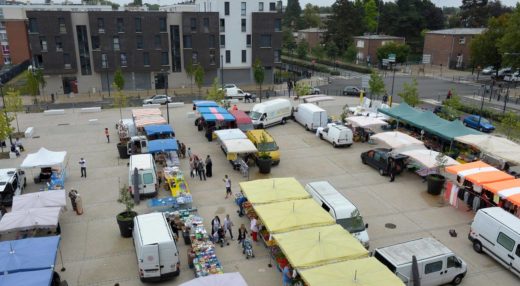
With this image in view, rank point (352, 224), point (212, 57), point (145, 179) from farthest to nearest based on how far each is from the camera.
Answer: point (212, 57) → point (145, 179) → point (352, 224)

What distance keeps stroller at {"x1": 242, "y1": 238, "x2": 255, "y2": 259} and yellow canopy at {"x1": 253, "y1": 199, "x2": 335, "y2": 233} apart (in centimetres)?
124

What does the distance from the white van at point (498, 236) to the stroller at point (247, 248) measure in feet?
29.9

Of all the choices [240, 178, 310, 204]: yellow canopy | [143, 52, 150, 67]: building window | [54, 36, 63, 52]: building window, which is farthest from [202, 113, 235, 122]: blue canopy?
[54, 36, 63, 52]: building window

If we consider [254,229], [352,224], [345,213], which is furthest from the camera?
[254,229]

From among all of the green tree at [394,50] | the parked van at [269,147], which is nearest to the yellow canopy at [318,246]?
the parked van at [269,147]

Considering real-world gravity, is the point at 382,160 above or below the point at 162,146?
below

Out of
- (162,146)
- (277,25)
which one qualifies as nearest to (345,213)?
(162,146)

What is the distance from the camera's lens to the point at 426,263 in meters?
14.4

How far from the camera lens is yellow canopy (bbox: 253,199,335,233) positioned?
51.9 ft

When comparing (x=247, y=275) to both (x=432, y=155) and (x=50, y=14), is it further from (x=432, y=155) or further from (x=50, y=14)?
(x=50, y=14)

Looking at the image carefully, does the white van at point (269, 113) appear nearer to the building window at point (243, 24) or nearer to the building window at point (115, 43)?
the building window at point (243, 24)

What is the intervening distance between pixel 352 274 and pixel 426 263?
346 centimetres

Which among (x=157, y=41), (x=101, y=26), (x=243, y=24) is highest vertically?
(x=243, y=24)

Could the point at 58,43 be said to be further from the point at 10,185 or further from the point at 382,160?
the point at 382,160
